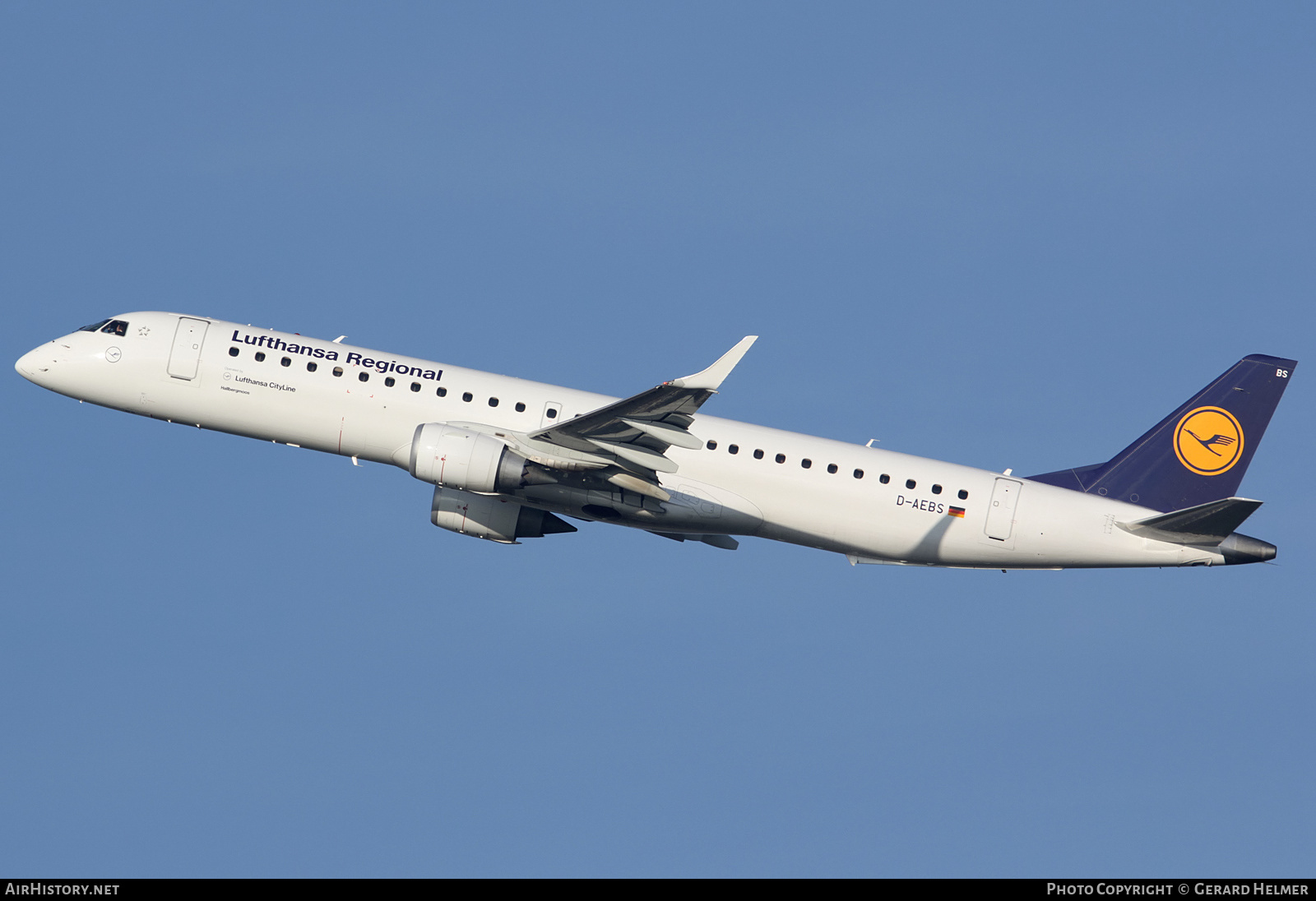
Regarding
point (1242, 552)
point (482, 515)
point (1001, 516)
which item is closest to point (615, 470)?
point (482, 515)

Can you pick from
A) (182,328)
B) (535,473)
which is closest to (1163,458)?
(535,473)

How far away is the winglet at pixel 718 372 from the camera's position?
39.5 meters

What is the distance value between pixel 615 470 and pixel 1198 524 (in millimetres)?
18973

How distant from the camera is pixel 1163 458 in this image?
4916 centimetres

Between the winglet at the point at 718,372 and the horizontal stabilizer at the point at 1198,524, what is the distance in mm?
16127

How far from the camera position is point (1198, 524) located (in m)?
45.6

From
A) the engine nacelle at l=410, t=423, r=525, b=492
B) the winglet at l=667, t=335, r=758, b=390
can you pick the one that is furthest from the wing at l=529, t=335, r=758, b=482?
the engine nacelle at l=410, t=423, r=525, b=492

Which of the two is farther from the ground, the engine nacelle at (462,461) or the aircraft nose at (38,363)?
the aircraft nose at (38,363)

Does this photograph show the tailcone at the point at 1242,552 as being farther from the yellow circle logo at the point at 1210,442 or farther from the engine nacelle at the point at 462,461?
the engine nacelle at the point at 462,461

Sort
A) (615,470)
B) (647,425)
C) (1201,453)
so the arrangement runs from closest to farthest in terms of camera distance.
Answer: (647,425), (615,470), (1201,453)

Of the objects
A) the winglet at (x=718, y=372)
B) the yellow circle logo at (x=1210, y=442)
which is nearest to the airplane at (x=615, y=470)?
the yellow circle logo at (x=1210, y=442)

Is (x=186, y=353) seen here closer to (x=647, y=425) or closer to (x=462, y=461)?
(x=462, y=461)

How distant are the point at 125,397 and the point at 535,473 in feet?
48.0
